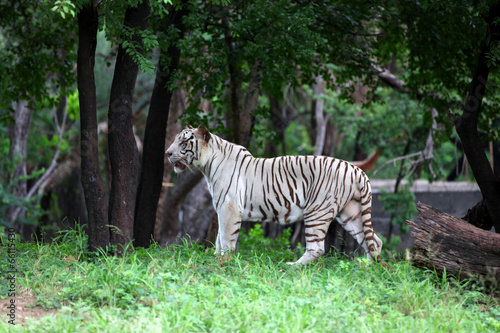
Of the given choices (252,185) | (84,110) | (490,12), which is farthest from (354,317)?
(490,12)

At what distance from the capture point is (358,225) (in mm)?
6945

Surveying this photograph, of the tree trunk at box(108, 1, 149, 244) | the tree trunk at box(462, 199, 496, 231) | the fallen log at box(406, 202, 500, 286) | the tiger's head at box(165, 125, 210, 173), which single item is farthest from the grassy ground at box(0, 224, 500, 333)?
the tree trunk at box(462, 199, 496, 231)

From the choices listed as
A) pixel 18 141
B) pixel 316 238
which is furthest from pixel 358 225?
pixel 18 141

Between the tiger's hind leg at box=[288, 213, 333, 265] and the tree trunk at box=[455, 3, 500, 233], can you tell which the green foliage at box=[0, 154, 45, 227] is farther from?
the tree trunk at box=[455, 3, 500, 233]

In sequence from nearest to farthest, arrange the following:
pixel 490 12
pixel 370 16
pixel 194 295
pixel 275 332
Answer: pixel 275 332 < pixel 194 295 < pixel 490 12 < pixel 370 16

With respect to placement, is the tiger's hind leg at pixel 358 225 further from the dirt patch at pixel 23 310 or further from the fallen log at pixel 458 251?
the dirt patch at pixel 23 310

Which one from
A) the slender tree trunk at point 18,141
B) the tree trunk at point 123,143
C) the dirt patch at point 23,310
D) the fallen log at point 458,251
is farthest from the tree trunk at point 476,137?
the slender tree trunk at point 18,141

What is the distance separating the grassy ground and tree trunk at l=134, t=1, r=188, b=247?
144 centimetres

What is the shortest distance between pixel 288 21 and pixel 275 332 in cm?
481

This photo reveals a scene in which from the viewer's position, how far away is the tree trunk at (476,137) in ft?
24.8

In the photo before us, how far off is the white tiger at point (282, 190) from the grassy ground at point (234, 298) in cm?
49

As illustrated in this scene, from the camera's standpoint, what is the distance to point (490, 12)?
306 inches

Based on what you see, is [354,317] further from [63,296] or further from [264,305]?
[63,296]

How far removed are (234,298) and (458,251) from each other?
2563 millimetres
